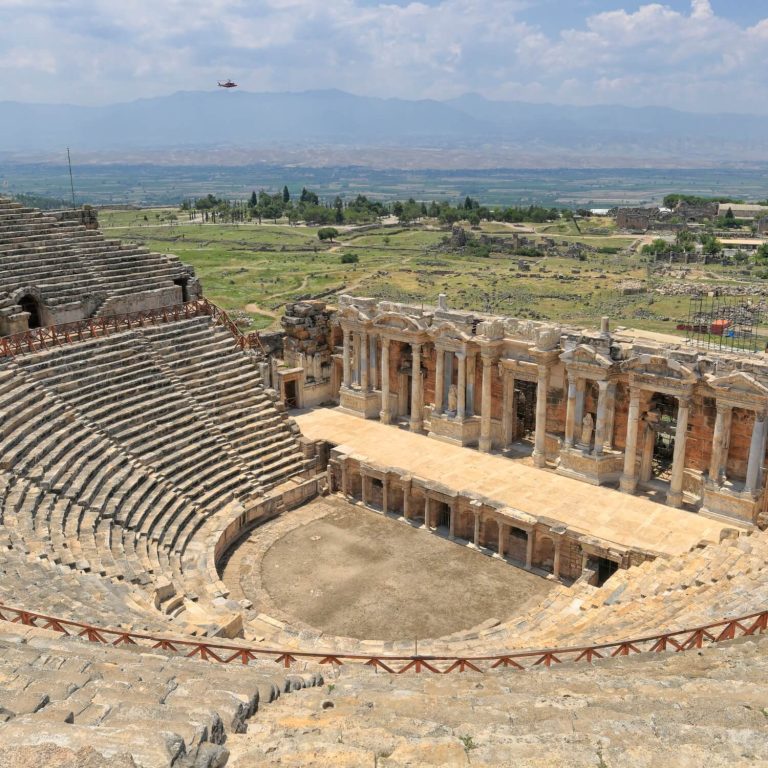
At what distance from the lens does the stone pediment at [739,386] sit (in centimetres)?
2166

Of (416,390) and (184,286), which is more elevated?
(184,286)

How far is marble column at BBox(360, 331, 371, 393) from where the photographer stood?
104 ft

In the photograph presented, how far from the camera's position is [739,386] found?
22.1 meters

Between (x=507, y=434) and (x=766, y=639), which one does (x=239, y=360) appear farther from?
(x=766, y=639)

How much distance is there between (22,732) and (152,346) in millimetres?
21632

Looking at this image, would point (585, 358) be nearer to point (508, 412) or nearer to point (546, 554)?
point (508, 412)

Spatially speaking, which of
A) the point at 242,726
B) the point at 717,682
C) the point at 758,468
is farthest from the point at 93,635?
the point at 758,468

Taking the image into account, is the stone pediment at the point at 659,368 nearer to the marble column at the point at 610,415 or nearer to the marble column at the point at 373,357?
the marble column at the point at 610,415

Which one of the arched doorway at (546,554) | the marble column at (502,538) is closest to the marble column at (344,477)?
the marble column at (502,538)

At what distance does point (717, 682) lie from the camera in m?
10.3

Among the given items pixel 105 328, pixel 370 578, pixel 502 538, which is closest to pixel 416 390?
pixel 502 538

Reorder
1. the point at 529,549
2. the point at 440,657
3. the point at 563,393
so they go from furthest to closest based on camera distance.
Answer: the point at 563,393 → the point at 529,549 → the point at 440,657

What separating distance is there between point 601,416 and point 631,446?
1.36m

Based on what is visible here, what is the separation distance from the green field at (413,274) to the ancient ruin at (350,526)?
984 inches
